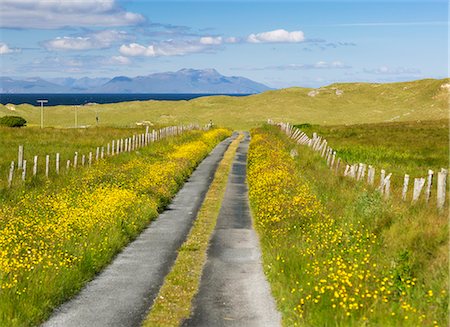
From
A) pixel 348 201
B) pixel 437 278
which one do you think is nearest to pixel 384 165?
pixel 348 201

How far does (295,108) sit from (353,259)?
139 metres

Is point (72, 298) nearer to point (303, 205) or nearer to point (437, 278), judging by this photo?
point (437, 278)

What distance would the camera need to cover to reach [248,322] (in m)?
10.6

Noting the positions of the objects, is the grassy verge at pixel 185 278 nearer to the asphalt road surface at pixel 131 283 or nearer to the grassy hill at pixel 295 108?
the asphalt road surface at pixel 131 283

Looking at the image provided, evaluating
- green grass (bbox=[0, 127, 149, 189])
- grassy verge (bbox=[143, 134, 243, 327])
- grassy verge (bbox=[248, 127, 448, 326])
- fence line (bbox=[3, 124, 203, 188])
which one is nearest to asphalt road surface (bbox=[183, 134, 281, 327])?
grassy verge (bbox=[143, 134, 243, 327])

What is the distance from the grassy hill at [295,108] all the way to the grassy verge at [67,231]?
81.9 m

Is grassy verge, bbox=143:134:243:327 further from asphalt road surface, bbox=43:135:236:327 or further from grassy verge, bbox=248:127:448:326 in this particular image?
grassy verge, bbox=248:127:448:326

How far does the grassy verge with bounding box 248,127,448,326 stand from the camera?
963 centimetres

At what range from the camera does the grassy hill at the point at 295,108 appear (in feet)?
411

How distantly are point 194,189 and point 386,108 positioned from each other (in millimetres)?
127975

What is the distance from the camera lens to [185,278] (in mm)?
13375

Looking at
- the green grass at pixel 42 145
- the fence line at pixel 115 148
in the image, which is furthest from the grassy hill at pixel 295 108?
the fence line at pixel 115 148

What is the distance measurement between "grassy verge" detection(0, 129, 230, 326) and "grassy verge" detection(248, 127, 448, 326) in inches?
166

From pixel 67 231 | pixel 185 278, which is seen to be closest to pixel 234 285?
pixel 185 278
